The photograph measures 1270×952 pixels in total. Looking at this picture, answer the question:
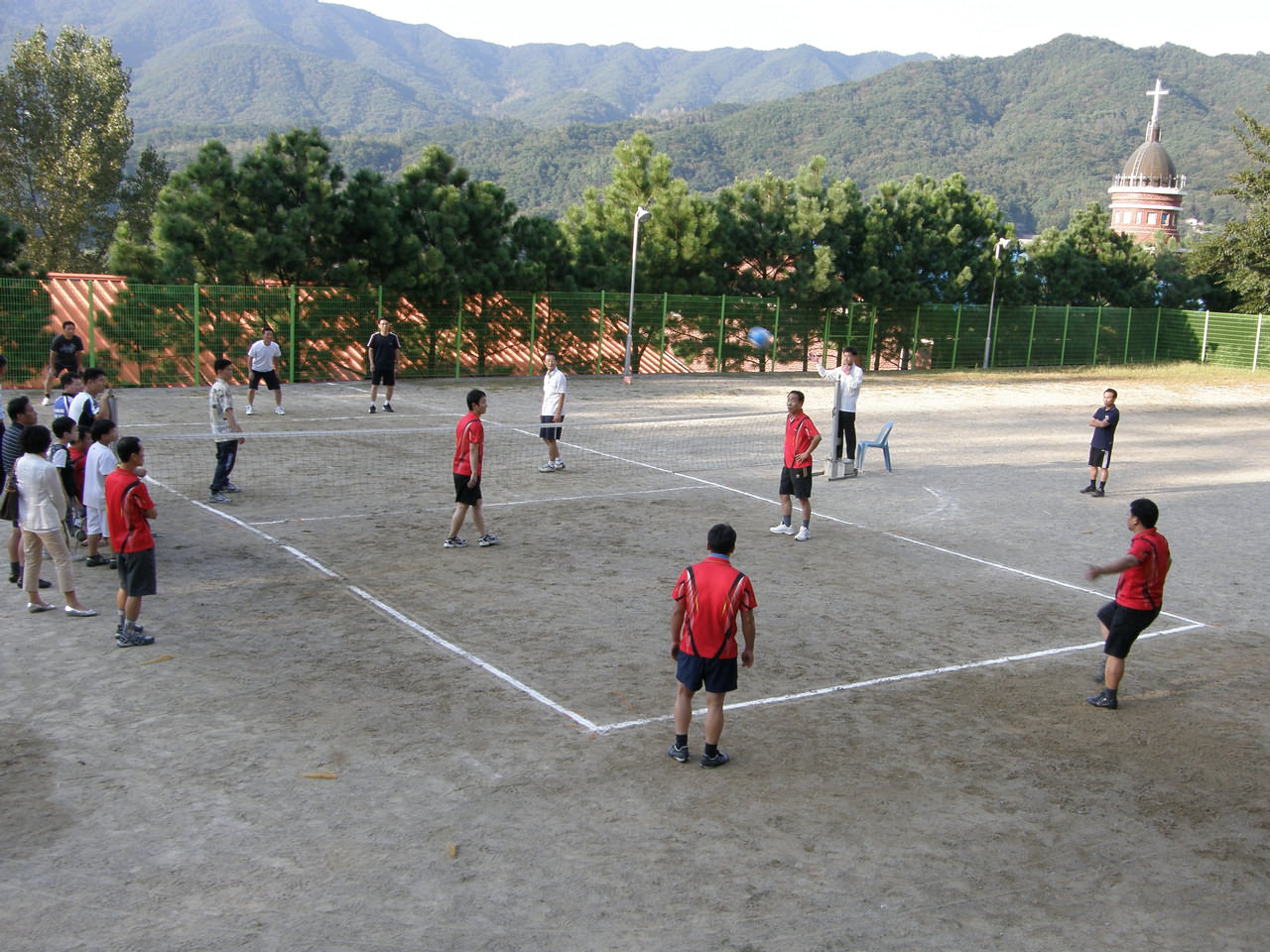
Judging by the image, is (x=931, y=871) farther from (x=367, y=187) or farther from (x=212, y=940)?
(x=367, y=187)

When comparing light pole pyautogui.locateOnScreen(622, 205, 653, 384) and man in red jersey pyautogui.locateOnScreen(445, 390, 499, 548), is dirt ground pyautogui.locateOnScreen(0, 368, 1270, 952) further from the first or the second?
light pole pyautogui.locateOnScreen(622, 205, 653, 384)

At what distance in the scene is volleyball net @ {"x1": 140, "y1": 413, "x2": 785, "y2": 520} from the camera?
1505 cm

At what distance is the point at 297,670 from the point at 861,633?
489cm

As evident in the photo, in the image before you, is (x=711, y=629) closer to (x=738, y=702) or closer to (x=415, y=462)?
(x=738, y=702)

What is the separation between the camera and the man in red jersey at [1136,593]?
836 cm

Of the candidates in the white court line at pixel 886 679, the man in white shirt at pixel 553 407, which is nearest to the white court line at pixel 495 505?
the man in white shirt at pixel 553 407

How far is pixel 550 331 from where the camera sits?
33.3 m

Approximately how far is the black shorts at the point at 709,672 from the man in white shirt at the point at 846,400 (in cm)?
1043

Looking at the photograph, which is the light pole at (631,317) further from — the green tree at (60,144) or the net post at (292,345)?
the green tree at (60,144)

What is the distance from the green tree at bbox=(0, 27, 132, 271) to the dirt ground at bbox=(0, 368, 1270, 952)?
3820 centimetres

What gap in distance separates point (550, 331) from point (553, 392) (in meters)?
16.5

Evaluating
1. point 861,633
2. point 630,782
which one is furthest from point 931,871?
point 861,633

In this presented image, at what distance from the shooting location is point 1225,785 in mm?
7297

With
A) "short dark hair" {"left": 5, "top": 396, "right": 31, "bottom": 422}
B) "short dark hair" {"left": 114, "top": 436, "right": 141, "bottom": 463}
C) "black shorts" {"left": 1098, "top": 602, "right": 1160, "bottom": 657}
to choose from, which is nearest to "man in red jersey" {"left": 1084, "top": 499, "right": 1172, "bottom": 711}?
"black shorts" {"left": 1098, "top": 602, "right": 1160, "bottom": 657}
